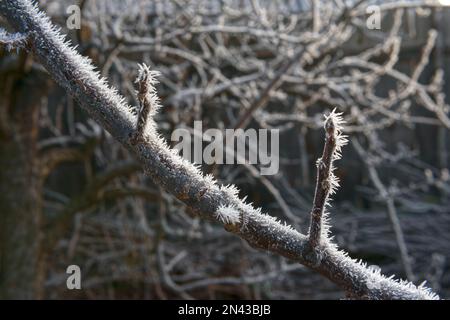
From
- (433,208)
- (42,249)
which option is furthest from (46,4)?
(433,208)

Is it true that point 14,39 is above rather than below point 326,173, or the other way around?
above

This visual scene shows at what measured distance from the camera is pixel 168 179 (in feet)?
2.85

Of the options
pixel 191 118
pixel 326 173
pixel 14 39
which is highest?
pixel 191 118

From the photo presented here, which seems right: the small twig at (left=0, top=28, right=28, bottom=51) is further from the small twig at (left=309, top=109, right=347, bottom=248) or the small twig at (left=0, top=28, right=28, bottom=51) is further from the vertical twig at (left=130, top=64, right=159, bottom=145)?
the small twig at (left=309, top=109, right=347, bottom=248)

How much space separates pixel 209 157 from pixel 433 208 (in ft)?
6.66

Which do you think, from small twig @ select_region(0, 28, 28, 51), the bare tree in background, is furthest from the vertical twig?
small twig @ select_region(0, 28, 28, 51)

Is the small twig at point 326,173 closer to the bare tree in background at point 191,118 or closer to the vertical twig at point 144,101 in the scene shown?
the bare tree in background at point 191,118

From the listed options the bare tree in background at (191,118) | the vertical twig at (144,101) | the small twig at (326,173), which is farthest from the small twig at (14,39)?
the small twig at (326,173)

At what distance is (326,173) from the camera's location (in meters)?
0.85

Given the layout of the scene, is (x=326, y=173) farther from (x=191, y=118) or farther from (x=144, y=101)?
(x=191, y=118)

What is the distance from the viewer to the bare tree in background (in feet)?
2.90

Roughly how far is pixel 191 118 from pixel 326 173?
268cm

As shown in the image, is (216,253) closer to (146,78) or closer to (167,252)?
(167,252)

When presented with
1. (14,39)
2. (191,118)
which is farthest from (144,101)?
(191,118)
